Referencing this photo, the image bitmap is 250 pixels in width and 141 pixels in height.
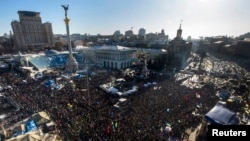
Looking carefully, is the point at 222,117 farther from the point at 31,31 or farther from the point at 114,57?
the point at 31,31

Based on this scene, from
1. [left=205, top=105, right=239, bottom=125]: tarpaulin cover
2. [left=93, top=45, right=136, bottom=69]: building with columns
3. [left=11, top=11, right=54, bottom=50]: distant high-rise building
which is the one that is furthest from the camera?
[left=11, top=11, right=54, bottom=50]: distant high-rise building

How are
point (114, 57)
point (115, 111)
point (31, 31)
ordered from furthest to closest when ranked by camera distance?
1. point (31, 31)
2. point (114, 57)
3. point (115, 111)

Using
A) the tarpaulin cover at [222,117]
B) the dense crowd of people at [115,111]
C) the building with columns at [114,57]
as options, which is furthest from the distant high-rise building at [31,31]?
the tarpaulin cover at [222,117]

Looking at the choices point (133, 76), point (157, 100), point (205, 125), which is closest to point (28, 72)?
point (133, 76)

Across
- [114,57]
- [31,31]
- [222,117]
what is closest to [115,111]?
[222,117]

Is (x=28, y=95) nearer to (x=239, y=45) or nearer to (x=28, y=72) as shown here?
(x=28, y=72)

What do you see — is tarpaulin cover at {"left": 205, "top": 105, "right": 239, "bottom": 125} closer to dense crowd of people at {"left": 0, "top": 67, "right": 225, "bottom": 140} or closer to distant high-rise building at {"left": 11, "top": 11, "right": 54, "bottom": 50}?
dense crowd of people at {"left": 0, "top": 67, "right": 225, "bottom": 140}

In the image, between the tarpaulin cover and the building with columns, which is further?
the building with columns

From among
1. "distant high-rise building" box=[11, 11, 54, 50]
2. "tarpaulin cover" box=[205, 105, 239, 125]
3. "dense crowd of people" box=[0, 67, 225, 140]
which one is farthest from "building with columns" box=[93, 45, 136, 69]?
"distant high-rise building" box=[11, 11, 54, 50]
